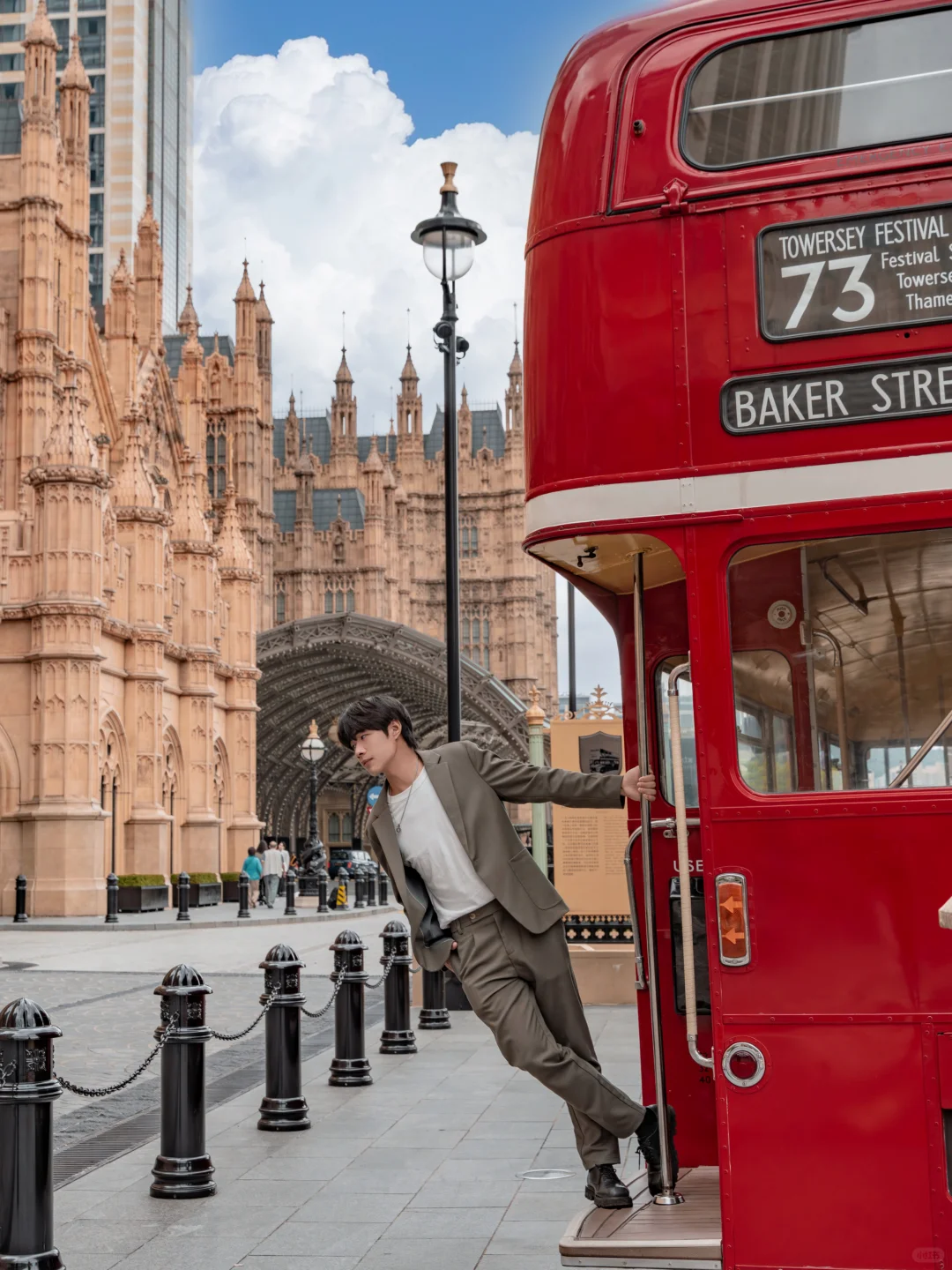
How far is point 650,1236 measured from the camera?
462 centimetres

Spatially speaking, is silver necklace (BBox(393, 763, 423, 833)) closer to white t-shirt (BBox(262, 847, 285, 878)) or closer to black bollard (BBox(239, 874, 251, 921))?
black bollard (BBox(239, 874, 251, 921))

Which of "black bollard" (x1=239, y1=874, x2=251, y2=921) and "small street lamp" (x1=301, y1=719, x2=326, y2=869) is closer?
"black bollard" (x1=239, y1=874, x2=251, y2=921)

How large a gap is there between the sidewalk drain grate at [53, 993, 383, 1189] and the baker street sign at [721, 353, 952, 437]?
4771 millimetres

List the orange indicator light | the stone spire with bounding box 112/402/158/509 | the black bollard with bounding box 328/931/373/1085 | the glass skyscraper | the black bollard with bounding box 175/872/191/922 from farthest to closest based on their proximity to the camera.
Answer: the glass skyscraper → the stone spire with bounding box 112/402/158/509 → the black bollard with bounding box 175/872/191/922 → the black bollard with bounding box 328/931/373/1085 → the orange indicator light

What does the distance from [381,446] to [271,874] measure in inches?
2929

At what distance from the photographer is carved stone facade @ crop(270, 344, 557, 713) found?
86.1 m

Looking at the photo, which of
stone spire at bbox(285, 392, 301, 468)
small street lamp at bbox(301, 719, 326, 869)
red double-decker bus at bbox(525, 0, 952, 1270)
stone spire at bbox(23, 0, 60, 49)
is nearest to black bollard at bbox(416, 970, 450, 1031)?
red double-decker bus at bbox(525, 0, 952, 1270)

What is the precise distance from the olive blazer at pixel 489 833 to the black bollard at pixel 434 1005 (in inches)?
275

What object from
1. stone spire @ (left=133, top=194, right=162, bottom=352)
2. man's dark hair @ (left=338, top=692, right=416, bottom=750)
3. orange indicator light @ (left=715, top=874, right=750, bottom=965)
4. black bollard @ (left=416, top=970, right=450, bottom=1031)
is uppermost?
stone spire @ (left=133, top=194, right=162, bottom=352)

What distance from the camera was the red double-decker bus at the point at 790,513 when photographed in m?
4.28

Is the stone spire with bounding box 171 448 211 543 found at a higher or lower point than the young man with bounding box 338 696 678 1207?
higher

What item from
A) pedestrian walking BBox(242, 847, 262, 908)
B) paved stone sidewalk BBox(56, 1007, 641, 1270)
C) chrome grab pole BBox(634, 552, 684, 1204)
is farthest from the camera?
pedestrian walking BBox(242, 847, 262, 908)

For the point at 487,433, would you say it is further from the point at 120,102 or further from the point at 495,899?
the point at 495,899

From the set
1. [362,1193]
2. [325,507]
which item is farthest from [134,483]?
[325,507]
